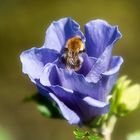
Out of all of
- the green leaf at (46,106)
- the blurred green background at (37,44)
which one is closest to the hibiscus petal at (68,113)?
the green leaf at (46,106)

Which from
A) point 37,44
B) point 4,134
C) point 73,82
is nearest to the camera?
point 73,82

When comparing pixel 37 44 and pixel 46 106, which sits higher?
pixel 46 106

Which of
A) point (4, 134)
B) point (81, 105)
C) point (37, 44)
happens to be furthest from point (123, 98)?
point (37, 44)

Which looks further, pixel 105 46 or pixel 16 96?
pixel 16 96

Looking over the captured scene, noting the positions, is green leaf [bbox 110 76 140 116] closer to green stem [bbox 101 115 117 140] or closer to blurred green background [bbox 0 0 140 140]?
green stem [bbox 101 115 117 140]

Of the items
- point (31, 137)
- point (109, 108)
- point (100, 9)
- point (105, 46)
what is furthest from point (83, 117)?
point (100, 9)

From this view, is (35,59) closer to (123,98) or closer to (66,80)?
(66,80)

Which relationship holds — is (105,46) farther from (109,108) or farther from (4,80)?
(4,80)
